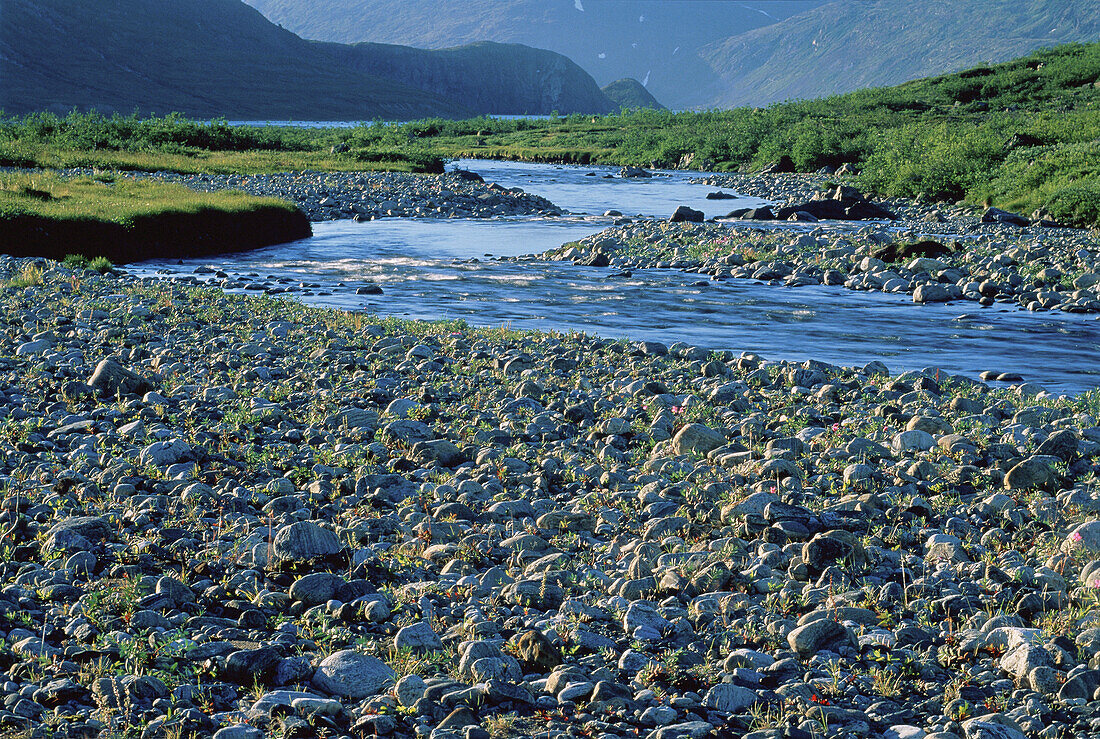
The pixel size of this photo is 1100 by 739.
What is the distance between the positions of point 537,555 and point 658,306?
40.8 feet

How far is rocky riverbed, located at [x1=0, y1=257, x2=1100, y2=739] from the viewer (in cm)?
444

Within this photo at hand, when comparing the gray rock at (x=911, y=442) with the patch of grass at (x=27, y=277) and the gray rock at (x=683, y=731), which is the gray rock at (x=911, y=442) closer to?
the gray rock at (x=683, y=731)

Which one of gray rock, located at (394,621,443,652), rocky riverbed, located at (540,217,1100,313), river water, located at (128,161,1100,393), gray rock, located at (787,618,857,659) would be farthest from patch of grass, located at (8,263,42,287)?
gray rock, located at (787,618,857,659)

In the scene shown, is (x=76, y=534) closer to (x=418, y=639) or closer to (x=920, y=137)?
(x=418, y=639)

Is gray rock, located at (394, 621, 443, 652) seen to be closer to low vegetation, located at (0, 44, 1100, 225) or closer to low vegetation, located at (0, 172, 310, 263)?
low vegetation, located at (0, 172, 310, 263)

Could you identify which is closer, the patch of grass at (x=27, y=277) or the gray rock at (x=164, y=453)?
the gray rock at (x=164, y=453)

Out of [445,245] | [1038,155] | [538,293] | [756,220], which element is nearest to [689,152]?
[1038,155]

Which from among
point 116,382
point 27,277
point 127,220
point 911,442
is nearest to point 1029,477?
point 911,442

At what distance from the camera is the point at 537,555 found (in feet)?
20.2

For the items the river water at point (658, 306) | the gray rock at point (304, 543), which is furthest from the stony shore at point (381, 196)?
the gray rock at point (304, 543)

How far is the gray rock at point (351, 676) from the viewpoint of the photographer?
4473mm

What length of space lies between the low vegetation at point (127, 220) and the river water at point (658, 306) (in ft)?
2.86

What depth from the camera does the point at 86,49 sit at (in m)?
187

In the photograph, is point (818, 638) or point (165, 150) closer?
point (818, 638)
